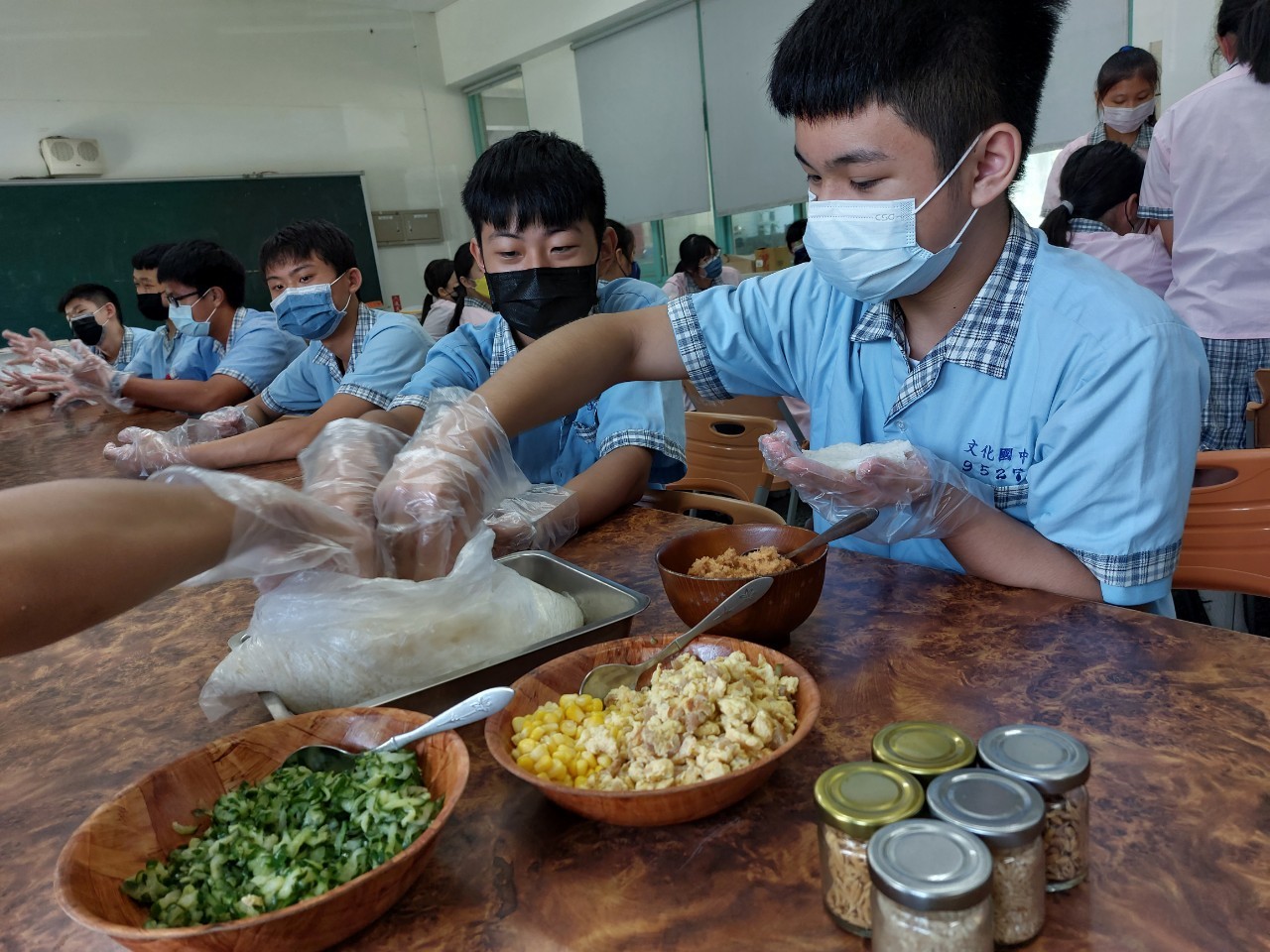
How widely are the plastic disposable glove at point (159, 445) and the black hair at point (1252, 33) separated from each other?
349 cm

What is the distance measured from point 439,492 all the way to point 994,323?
875 millimetres

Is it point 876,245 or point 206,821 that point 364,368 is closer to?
point 876,245

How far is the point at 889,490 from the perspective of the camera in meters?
1.16

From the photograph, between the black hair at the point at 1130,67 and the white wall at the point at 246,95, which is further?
the white wall at the point at 246,95

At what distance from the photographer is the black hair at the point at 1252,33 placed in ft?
8.38

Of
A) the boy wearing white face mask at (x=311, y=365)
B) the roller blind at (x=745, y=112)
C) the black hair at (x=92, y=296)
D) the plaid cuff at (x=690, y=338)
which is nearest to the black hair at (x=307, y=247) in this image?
the boy wearing white face mask at (x=311, y=365)

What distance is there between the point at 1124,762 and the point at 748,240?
7441 millimetres

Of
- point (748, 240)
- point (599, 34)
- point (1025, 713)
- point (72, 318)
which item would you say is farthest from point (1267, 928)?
point (599, 34)

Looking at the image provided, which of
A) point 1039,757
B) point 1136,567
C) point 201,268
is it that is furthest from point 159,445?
point 1039,757

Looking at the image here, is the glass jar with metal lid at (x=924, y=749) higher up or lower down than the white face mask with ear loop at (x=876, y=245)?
lower down

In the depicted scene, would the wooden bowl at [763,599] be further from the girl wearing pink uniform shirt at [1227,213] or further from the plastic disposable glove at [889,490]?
the girl wearing pink uniform shirt at [1227,213]

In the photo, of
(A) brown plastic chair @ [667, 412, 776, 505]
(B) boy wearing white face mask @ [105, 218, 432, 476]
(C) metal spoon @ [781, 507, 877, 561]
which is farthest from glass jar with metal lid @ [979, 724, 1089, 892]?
(B) boy wearing white face mask @ [105, 218, 432, 476]

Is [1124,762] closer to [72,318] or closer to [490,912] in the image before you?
[490,912]

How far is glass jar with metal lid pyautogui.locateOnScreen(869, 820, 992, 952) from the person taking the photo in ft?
1.72
